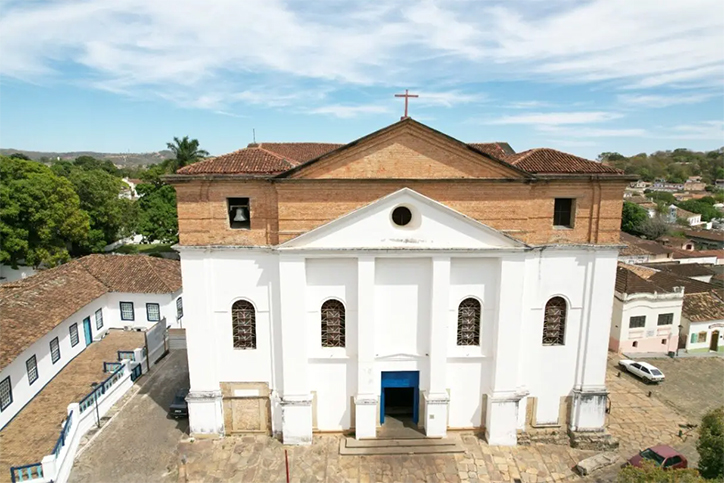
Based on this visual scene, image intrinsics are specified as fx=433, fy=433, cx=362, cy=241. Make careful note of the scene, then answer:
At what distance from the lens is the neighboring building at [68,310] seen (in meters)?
17.0

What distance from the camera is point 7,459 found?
14117 mm

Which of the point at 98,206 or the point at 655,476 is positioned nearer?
the point at 655,476

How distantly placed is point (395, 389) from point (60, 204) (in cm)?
2874

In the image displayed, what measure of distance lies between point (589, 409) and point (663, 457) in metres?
2.37

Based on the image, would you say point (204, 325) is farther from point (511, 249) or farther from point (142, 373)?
point (511, 249)

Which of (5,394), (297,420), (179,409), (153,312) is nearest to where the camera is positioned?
(297,420)

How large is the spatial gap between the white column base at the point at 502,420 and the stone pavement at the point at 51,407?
14996 mm

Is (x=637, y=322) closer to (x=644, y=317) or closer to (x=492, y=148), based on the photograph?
(x=644, y=317)

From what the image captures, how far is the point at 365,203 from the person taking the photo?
1414cm

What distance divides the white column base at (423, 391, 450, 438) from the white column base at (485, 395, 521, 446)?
1.53 meters

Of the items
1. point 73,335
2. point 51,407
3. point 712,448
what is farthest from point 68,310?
point 712,448

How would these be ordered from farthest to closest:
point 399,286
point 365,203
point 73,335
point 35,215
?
point 35,215, point 73,335, point 399,286, point 365,203

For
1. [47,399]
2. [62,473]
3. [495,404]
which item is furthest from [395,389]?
[47,399]


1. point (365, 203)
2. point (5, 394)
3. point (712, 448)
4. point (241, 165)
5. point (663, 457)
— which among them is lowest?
point (663, 457)
